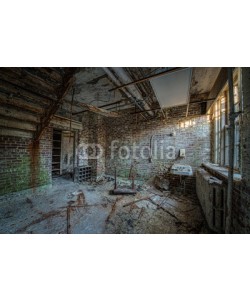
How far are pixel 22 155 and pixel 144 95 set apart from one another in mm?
3785

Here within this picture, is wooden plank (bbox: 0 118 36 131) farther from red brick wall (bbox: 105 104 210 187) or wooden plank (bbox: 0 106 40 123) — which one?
red brick wall (bbox: 105 104 210 187)

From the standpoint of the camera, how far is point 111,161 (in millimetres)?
6043

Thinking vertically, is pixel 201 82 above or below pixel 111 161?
above

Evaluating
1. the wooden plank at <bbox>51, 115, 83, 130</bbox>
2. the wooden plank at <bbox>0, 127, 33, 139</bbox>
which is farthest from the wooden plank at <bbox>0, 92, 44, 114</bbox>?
the wooden plank at <bbox>51, 115, 83, 130</bbox>

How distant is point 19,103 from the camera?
2.78m

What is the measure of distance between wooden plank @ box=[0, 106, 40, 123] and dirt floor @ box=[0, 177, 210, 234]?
2.00 m

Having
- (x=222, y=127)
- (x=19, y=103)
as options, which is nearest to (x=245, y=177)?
(x=222, y=127)

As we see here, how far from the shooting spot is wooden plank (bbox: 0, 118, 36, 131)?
286 centimetres

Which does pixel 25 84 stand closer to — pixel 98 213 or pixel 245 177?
pixel 98 213

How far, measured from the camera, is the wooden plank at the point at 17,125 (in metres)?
2.86

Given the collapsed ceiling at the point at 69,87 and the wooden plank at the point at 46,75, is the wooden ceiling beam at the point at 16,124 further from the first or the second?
the wooden plank at the point at 46,75

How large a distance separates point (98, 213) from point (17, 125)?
2.99m
